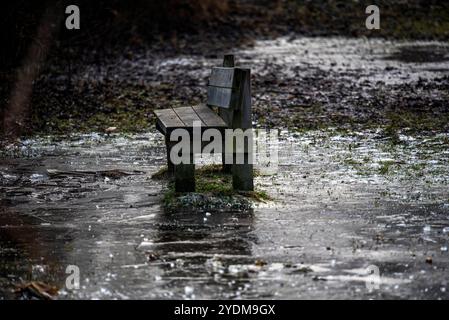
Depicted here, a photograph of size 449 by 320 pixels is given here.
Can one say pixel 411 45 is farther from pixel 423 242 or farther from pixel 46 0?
pixel 423 242

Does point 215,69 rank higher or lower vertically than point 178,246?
higher

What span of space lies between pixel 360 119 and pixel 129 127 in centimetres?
338

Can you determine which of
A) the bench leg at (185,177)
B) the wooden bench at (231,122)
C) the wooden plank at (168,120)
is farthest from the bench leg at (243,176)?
the wooden plank at (168,120)

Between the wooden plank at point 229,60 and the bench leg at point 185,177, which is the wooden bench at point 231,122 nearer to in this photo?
the bench leg at point 185,177

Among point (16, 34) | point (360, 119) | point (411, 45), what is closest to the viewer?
point (360, 119)

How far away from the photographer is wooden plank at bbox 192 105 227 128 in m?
8.71

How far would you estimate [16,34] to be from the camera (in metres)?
16.7

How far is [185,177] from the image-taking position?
8789 mm

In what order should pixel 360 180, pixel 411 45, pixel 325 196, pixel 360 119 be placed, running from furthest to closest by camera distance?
1. pixel 411 45
2. pixel 360 119
3. pixel 360 180
4. pixel 325 196

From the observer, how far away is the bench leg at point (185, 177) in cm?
875

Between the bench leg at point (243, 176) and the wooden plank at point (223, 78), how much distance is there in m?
0.72

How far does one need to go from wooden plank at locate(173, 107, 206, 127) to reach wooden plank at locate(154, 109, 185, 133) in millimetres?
54

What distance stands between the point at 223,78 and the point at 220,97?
197 mm

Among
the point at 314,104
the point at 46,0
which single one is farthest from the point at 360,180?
the point at 46,0
